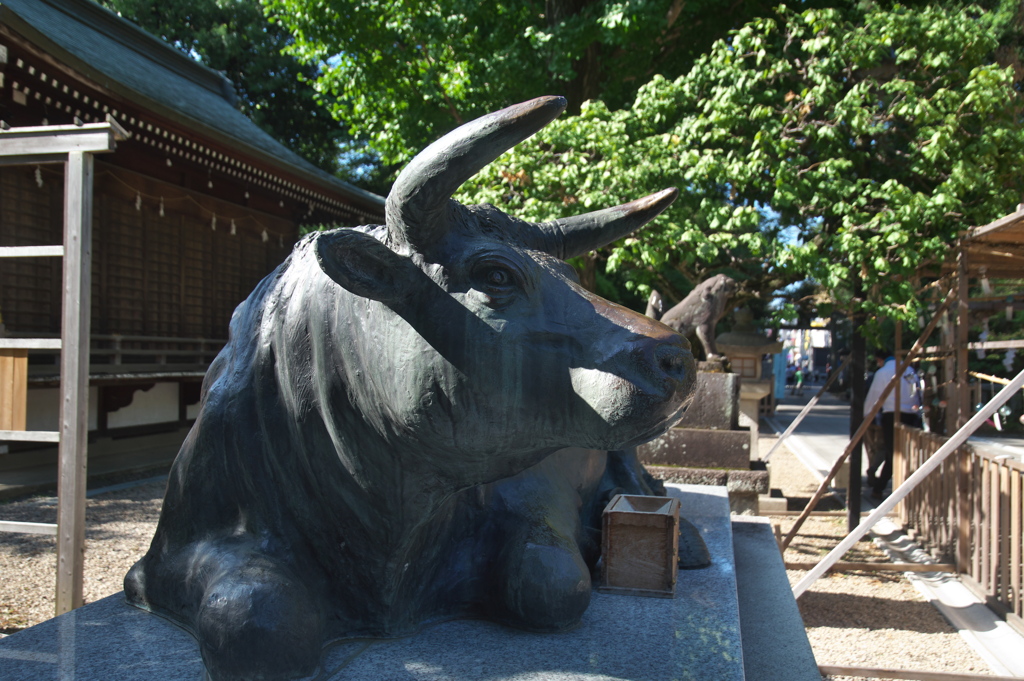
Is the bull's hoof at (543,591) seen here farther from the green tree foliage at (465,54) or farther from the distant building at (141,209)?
the green tree foliage at (465,54)

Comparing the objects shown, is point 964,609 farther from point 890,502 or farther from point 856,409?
point 856,409

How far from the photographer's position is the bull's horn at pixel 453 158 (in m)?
1.50

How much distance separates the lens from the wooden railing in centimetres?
539

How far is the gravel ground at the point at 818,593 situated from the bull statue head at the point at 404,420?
3.35 metres

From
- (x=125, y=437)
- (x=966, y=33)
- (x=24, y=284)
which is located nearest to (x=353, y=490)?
(x=966, y=33)

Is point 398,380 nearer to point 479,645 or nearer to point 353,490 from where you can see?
point 353,490

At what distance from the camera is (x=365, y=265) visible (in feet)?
5.30

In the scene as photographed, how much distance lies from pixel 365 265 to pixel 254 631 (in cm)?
85

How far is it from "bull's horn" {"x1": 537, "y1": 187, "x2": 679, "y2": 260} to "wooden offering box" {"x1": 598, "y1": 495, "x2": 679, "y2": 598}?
984 mm

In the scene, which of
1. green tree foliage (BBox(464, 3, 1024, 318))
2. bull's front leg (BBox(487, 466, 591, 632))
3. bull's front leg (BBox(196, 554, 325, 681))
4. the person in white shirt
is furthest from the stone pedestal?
bull's front leg (BBox(196, 554, 325, 681))

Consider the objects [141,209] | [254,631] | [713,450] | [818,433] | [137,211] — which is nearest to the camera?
[254,631]

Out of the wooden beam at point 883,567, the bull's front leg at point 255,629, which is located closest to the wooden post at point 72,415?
the bull's front leg at point 255,629

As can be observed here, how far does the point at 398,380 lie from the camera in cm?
169

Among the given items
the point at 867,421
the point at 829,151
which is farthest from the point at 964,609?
the point at 829,151
